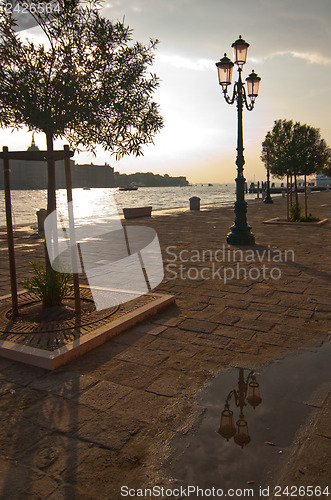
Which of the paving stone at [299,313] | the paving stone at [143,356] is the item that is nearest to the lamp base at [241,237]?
the paving stone at [299,313]

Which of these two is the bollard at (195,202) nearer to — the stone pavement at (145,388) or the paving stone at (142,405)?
the stone pavement at (145,388)

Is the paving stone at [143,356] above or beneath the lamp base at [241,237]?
beneath

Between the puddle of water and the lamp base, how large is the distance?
7890mm

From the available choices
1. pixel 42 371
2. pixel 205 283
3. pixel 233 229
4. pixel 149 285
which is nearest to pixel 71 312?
pixel 42 371

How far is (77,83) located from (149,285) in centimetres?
358

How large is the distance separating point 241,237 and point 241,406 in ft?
29.6

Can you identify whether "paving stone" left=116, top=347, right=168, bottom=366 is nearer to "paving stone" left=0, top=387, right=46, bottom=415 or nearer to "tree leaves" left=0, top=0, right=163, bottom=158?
"paving stone" left=0, top=387, right=46, bottom=415

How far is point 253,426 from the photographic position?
3064 mm

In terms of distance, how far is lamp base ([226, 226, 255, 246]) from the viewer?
39.5ft

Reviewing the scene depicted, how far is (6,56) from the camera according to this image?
512 cm

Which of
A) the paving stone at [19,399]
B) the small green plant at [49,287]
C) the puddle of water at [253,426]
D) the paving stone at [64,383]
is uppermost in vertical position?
the small green plant at [49,287]

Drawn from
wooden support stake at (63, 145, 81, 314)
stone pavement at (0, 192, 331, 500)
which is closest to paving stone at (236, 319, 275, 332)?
stone pavement at (0, 192, 331, 500)

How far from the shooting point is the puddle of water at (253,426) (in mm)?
2570

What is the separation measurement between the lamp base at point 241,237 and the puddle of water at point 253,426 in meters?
7.89
